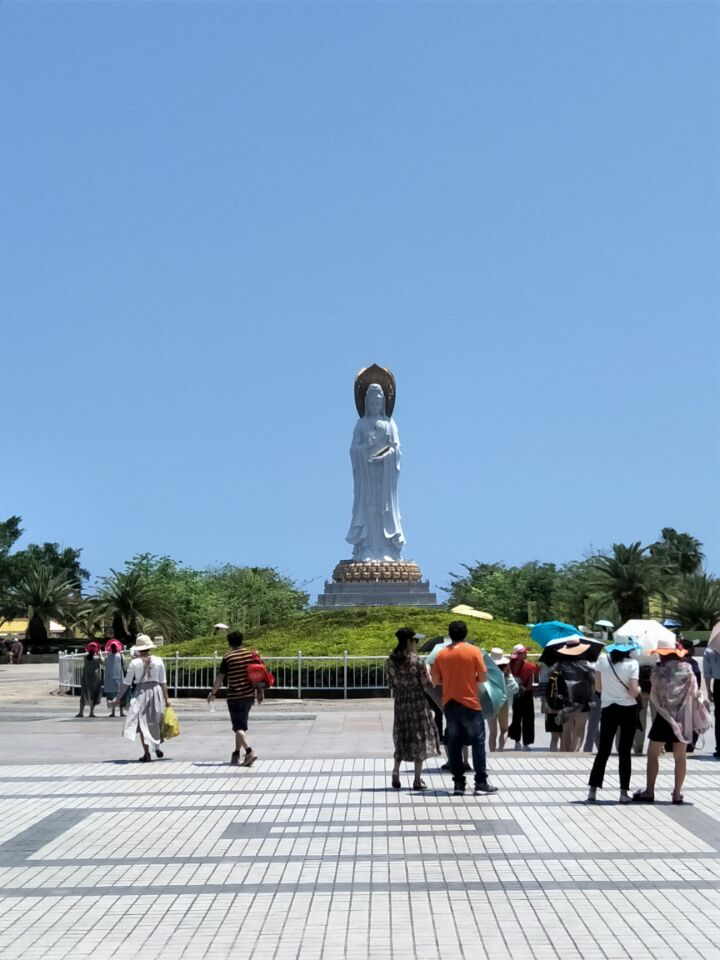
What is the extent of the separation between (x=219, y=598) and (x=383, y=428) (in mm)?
12415

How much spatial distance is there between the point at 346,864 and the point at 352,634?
21756 mm

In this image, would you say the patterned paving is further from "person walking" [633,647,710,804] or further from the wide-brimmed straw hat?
the wide-brimmed straw hat

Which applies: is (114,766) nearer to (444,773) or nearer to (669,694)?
(444,773)

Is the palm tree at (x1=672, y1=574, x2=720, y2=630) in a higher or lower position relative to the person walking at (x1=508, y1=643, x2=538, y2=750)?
higher

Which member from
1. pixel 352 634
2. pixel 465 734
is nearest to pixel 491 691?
pixel 465 734

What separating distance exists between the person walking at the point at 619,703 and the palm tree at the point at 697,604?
34823 mm

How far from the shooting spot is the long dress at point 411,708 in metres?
11.9

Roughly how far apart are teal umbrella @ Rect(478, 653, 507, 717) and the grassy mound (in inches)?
541

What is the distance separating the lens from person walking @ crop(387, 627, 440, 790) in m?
11.9

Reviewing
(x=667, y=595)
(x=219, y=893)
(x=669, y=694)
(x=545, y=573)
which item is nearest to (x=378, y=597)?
(x=667, y=595)

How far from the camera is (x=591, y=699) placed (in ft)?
46.3

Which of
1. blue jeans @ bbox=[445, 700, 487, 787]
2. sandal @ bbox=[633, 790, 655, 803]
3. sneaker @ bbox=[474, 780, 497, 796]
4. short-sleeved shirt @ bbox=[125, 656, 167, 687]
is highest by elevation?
short-sleeved shirt @ bbox=[125, 656, 167, 687]

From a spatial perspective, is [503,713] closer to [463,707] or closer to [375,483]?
[463,707]

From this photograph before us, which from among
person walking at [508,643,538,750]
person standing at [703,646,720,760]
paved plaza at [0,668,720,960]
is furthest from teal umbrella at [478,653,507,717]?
person standing at [703,646,720,760]
